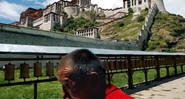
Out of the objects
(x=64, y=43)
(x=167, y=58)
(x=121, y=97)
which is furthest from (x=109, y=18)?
(x=121, y=97)

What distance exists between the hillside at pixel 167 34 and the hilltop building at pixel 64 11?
11.1 m

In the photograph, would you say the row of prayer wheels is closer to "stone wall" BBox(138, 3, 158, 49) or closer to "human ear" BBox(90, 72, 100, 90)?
"human ear" BBox(90, 72, 100, 90)

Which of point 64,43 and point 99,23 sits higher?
point 99,23

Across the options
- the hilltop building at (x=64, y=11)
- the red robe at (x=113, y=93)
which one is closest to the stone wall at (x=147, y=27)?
the hilltop building at (x=64, y=11)

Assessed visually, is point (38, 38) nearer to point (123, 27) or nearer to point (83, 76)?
point (83, 76)

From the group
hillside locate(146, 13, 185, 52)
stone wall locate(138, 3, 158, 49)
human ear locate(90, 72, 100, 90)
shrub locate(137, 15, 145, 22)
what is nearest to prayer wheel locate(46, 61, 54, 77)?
human ear locate(90, 72, 100, 90)

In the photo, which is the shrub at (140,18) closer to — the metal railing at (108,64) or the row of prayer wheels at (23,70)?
the metal railing at (108,64)

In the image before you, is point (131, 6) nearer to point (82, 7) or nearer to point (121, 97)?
point (82, 7)

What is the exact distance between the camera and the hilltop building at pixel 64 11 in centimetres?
7244

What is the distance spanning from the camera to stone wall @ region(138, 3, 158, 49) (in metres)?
51.9

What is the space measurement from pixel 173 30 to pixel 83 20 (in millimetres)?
30530

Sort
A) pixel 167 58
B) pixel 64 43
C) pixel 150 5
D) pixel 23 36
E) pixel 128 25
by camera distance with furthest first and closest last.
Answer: pixel 150 5 < pixel 128 25 < pixel 64 43 < pixel 23 36 < pixel 167 58

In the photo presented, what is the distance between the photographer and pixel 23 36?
913 inches

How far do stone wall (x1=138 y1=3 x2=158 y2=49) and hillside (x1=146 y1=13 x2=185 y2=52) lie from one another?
1.18 metres
